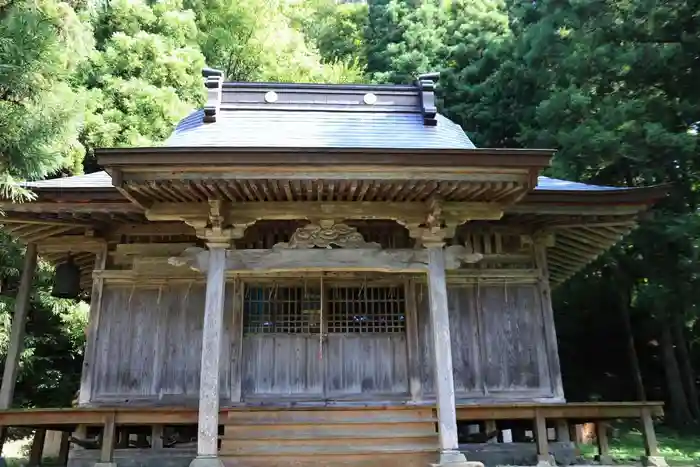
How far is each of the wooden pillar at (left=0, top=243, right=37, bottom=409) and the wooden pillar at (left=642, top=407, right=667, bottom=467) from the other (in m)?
8.71

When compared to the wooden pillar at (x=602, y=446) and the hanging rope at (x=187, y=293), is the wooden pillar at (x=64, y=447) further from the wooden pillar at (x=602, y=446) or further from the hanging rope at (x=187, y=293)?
the wooden pillar at (x=602, y=446)

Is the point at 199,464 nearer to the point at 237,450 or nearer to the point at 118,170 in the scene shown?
the point at 237,450

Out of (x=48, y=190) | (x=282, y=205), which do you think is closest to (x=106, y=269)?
(x=48, y=190)

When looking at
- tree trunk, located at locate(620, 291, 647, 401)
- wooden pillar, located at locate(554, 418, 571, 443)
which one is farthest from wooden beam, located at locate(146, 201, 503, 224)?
tree trunk, located at locate(620, 291, 647, 401)

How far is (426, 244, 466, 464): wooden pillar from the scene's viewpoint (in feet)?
22.0

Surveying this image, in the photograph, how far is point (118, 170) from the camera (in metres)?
6.51

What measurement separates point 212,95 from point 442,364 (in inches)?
229

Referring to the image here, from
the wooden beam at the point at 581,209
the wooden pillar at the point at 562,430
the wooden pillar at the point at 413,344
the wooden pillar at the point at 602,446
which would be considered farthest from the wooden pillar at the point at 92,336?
the wooden pillar at the point at 602,446

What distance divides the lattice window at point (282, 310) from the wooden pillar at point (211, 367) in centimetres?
163

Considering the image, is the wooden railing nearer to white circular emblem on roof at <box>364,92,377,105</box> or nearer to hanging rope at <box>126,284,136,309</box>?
hanging rope at <box>126,284,136,309</box>

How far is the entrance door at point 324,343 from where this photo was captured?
8453mm

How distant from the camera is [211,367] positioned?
680cm

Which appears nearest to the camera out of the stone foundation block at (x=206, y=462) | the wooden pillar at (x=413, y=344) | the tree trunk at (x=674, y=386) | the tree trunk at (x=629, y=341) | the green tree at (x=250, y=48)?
the stone foundation block at (x=206, y=462)

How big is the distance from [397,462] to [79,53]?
33.1ft
